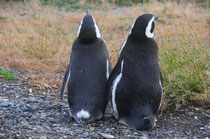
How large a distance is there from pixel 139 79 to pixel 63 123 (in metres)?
0.97

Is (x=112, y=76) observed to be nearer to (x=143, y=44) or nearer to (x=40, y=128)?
(x=143, y=44)

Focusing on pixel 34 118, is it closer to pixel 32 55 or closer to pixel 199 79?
pixel 199 79

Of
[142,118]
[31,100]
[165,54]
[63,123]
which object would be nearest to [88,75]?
[63,123]

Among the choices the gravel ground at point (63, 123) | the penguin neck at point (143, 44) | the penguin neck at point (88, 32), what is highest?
the penguin neck at point (88, 32)

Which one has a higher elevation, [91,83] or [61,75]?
[91,83]

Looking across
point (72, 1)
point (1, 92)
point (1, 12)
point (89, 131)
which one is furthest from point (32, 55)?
point (72, 1)

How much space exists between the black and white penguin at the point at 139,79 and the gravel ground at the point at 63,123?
0.18 metres

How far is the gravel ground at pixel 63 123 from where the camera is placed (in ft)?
10.7

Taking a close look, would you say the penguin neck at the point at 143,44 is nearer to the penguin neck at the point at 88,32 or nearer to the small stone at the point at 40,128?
the penguin neck at the point at 88,32

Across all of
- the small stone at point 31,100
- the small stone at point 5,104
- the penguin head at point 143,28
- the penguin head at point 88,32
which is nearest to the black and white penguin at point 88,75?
the penguin head at point 88,32

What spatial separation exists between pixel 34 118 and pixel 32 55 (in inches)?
112

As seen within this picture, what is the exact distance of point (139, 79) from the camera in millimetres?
3490

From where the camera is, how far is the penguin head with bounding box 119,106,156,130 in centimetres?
348

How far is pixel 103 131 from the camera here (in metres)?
3.46
